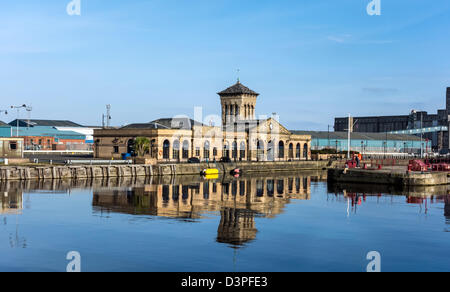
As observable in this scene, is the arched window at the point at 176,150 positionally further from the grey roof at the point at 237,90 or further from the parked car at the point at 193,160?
the grey roof at the point at 237,90

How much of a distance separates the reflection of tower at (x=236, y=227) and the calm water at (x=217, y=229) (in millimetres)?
89

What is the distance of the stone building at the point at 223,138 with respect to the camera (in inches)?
4924

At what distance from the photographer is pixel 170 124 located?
447 ft

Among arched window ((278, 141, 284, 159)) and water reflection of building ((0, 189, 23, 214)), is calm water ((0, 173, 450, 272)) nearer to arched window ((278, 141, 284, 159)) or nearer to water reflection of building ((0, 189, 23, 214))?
water reflection of building ((0, 189, 23, 214))

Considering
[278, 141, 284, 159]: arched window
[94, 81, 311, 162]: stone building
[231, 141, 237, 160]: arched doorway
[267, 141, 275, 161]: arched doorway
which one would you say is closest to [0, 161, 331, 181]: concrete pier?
[267, 141, 275, 161]: arched doorway

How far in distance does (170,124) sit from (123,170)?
125 ft

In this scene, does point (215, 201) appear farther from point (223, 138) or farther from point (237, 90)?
point (237, 90)

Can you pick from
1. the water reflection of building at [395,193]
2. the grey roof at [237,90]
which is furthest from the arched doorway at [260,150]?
the water reflection of building at [395,193]

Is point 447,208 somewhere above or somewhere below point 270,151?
below

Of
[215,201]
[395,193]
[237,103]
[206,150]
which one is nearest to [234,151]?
[206,150]

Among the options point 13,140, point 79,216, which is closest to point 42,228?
point 79,216

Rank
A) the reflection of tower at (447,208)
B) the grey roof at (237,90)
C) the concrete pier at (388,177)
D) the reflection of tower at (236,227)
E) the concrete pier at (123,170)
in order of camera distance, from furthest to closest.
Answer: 1. the grey roof at (237,90)
2. the concrete pier at (388,177)
3. the concrete pier at (123,170)
4. the reflection of tower at (447,208)
5. the reflection of tower at (236,227)
